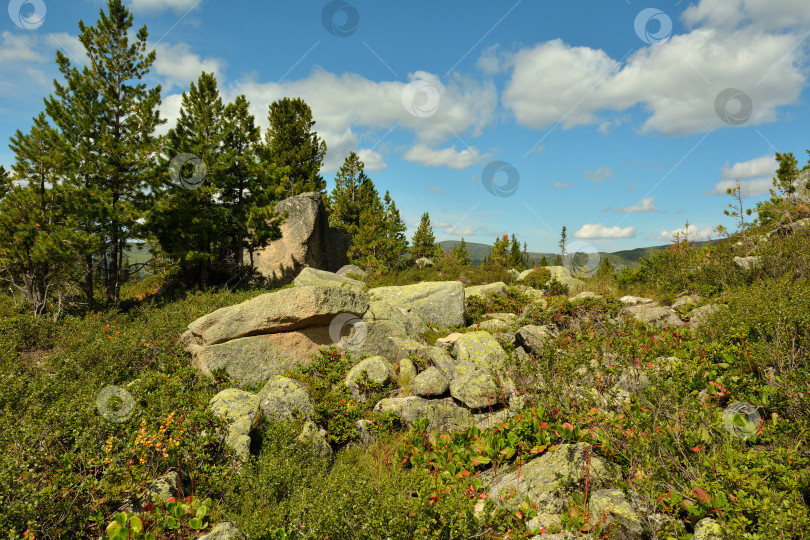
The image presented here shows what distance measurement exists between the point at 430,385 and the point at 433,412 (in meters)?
0.73

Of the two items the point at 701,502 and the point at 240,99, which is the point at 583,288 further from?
the point at 240,99

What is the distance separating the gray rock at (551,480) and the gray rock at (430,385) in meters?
2.51

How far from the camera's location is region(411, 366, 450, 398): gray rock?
284 inches

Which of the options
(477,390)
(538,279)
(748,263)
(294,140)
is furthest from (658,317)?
(294,140)

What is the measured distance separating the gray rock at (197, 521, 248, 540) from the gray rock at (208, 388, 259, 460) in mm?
1548

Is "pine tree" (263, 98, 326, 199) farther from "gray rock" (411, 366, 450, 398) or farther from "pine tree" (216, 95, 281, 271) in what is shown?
"gray rock" (411, 366, 450, 398)

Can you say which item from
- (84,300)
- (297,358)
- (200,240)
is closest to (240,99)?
(200,240)

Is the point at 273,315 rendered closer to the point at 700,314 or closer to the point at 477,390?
the point at 477,390

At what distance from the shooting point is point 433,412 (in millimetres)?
6555

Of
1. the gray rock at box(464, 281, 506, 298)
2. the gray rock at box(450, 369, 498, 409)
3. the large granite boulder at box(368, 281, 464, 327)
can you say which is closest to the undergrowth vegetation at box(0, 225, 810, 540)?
the gray rock at box(450, 369, 498, 409)

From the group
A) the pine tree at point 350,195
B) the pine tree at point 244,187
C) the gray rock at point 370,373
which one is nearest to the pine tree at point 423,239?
the pine tree at point 350,195

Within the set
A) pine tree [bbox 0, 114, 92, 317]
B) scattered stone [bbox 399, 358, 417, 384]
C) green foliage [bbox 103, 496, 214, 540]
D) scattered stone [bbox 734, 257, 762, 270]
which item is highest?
pine tree [bbox 0, 114, 92, 317]

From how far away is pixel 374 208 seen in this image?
34.0 meters

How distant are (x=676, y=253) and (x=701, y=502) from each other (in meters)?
14.5
